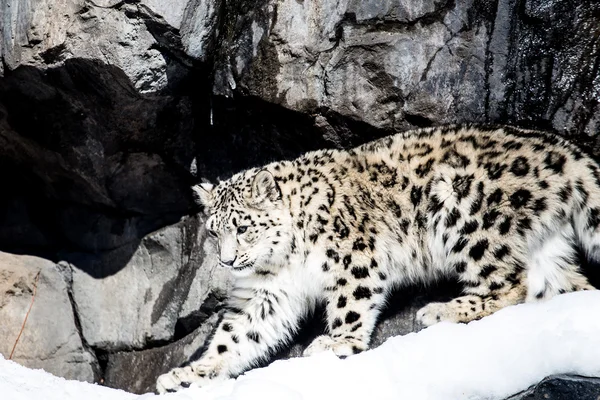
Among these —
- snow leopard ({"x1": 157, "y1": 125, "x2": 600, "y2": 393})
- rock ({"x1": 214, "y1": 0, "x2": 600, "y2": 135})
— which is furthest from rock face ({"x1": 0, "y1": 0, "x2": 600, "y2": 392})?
snow leopard ({"x1": 157, "y1": 125, "x2": 600, "y2": 393})

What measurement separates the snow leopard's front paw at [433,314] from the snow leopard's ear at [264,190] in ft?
3.86

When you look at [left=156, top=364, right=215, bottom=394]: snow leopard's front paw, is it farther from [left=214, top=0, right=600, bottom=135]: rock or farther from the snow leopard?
[left=214, top=0, right=600, bottom=135]: rock

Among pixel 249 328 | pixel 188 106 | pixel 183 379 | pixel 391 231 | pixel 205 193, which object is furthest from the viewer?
pixel 188 106

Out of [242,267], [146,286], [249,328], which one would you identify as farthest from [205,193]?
[146,286]

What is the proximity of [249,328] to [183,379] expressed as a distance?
1.88ft

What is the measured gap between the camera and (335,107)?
20.3 ft

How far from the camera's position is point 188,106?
21.6 ft

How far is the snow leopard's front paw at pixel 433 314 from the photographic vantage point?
17.9 ft

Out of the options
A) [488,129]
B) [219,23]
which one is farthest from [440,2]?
[219,23]

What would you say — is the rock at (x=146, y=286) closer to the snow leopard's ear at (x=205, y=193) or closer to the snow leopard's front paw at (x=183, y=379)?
the snow leopard's ear at (x=205, y=193)

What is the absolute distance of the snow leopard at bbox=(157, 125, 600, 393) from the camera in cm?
538

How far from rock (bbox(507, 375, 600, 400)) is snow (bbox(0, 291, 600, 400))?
0.06 meters

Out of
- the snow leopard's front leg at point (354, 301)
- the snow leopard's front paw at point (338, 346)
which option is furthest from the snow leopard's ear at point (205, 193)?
the snow leopard's front paw at point (338, 346)

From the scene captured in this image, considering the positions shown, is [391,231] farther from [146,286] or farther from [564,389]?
[146,286]
